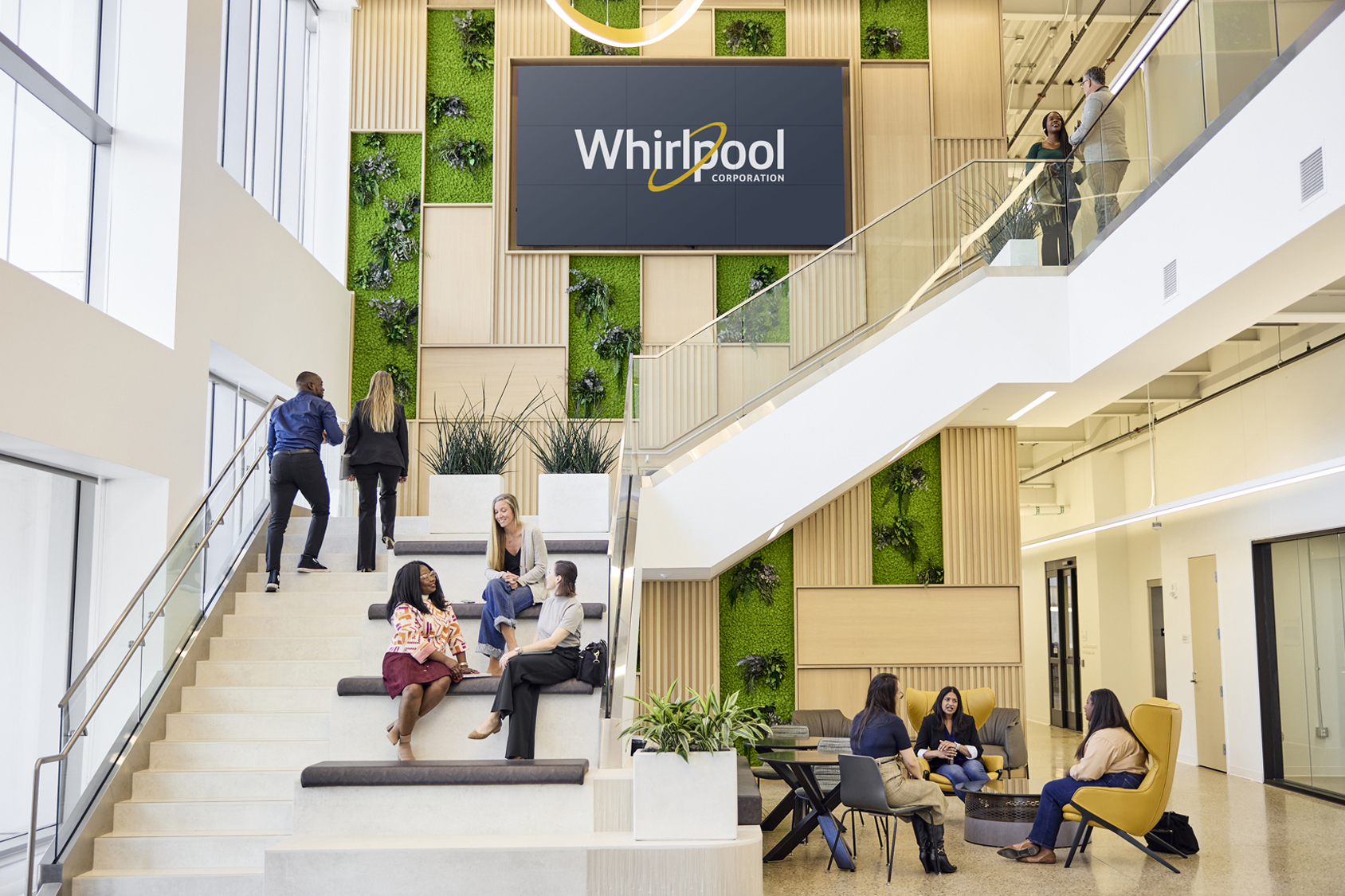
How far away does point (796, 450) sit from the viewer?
31.1 ft

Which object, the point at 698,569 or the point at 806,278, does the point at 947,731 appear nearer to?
the point at 698,569

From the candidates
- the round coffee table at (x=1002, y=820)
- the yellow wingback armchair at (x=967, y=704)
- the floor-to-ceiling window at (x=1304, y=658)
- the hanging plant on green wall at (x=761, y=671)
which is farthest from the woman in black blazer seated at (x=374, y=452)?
the floor-to-ceiling window at (x=1304, y=658)

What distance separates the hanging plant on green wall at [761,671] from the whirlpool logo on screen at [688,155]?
539 cm

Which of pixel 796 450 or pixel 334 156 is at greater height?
pixel 334 156

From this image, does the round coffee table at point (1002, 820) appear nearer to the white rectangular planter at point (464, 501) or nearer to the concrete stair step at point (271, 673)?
the white rectangular planter at point (464, 501)

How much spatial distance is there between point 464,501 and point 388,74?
675 cm

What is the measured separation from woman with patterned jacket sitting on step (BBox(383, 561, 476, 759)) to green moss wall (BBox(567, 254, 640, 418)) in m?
6.13

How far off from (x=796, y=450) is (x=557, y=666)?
158 inches

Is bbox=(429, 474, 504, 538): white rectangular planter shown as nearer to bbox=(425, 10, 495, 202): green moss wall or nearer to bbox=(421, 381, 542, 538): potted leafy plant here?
bbox=(421, 381, 542, 538): potted leafy plant

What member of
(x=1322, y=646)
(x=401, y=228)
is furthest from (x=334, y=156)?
(x=1322, y=646)

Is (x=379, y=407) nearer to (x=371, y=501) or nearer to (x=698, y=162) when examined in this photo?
(x=371, y=501)

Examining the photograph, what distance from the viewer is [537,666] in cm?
598

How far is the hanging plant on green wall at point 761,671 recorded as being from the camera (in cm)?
1184

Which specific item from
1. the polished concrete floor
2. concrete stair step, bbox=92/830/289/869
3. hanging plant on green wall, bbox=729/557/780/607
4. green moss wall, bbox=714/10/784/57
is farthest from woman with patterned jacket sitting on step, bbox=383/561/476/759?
green moss wall, bbox=714/10/784/57
